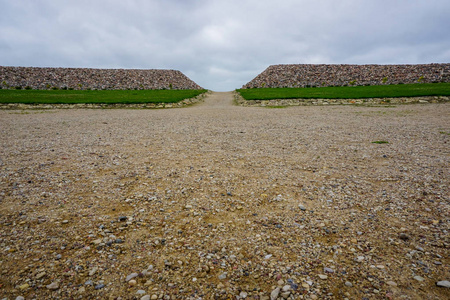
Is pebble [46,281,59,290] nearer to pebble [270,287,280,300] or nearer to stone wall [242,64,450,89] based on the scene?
pebble [270,287,280,300]

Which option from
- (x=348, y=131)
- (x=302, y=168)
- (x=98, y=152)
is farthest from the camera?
(x=348, y=131)

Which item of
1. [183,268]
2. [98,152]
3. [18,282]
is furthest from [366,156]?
[98,152]

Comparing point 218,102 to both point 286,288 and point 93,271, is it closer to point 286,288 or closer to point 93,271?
point 93,271

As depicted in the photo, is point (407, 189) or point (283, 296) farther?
point (407, 189)

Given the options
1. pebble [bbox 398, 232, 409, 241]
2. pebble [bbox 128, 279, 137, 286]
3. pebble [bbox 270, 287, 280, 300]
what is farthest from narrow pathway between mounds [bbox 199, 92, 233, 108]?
pebble [bbox 270, 287, 280, 300]

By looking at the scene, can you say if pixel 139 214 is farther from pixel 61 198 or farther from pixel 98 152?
pixel 98 152

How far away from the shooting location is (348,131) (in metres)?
13.3

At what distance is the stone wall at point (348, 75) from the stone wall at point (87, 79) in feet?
96.4

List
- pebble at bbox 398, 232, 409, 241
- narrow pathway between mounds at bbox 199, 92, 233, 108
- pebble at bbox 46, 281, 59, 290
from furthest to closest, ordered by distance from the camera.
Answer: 1. narrow pathway between mounds at bbox 199, 92, 233, 108
2. pebble at bbox 398, 232, 409, 241
3. pebble at bbox 46, 281, 59, 290

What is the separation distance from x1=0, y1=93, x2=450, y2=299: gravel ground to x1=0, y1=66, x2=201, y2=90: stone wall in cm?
6157

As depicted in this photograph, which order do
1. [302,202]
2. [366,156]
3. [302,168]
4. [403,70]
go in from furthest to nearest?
[403,70], [366,156], [302,168], [302,202]

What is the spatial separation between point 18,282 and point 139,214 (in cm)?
210

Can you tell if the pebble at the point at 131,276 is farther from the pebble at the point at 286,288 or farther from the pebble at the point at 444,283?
the pebble at the point at 444,283

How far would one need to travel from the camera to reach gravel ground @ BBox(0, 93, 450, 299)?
10.1 ft
